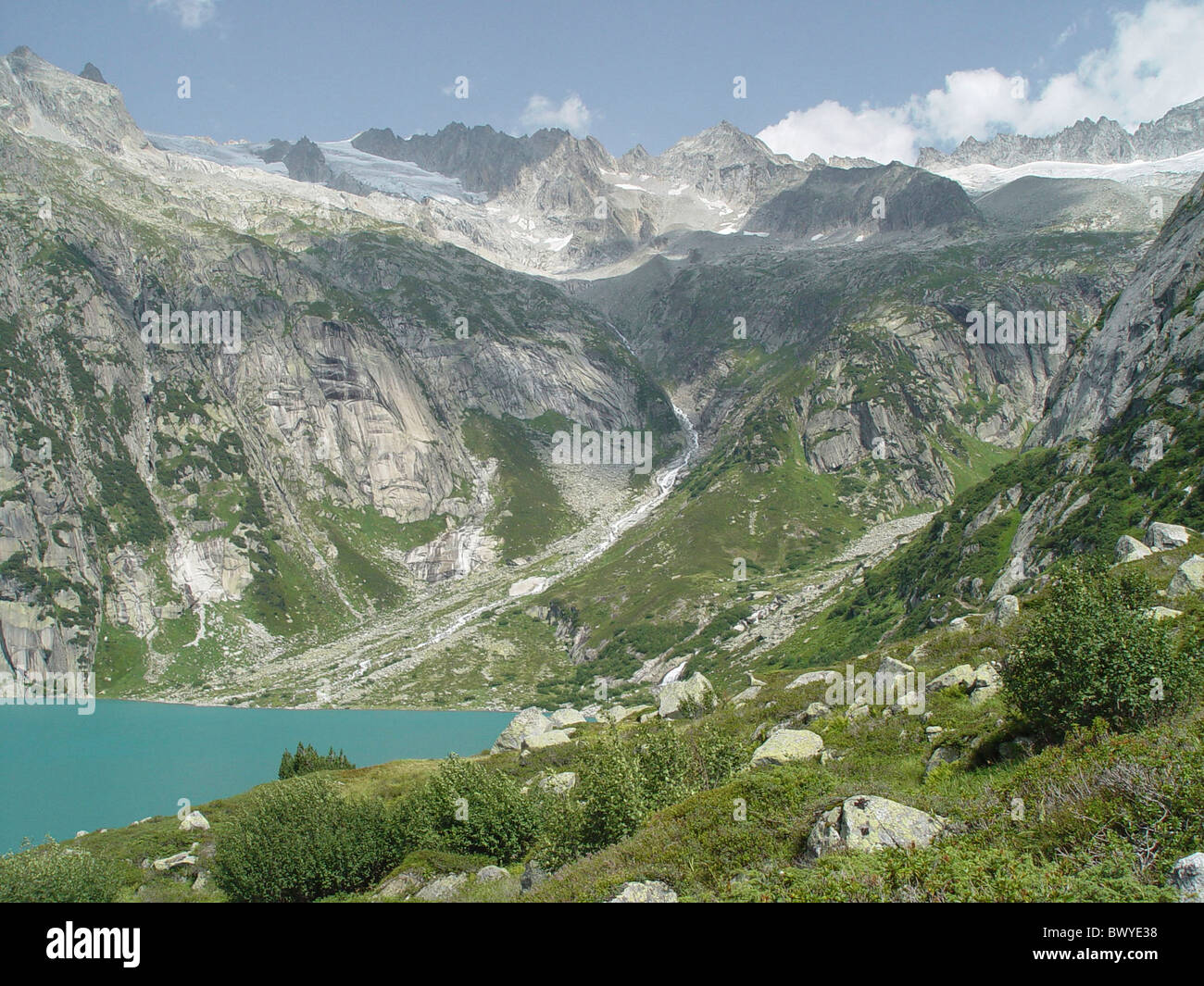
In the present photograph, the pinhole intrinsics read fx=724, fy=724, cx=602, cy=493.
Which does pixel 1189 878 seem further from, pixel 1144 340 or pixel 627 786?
pixel 1144 340

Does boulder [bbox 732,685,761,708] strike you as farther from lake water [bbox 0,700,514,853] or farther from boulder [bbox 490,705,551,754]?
lake water [bbox 0,700,514,853]

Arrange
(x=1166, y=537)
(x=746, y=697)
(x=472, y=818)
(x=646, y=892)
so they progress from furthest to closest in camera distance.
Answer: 1. (x=746, y=697)
2. (x=1166, y=537)
3. (x=472, y=818)
4. (x=646, y=892)

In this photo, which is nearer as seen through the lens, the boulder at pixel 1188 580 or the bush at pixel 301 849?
the boulder at pixel 1188 580

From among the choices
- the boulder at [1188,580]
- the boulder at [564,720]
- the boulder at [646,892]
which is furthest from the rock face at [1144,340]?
the boulder at [646,892]

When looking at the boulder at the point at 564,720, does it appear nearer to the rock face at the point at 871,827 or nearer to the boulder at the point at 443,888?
the boulder at the point at 443,888

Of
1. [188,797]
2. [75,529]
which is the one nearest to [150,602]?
[75,529]

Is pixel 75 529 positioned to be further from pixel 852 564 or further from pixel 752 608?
pixel 852 564

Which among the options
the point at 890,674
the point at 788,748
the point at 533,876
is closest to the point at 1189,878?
the point at 533,876
